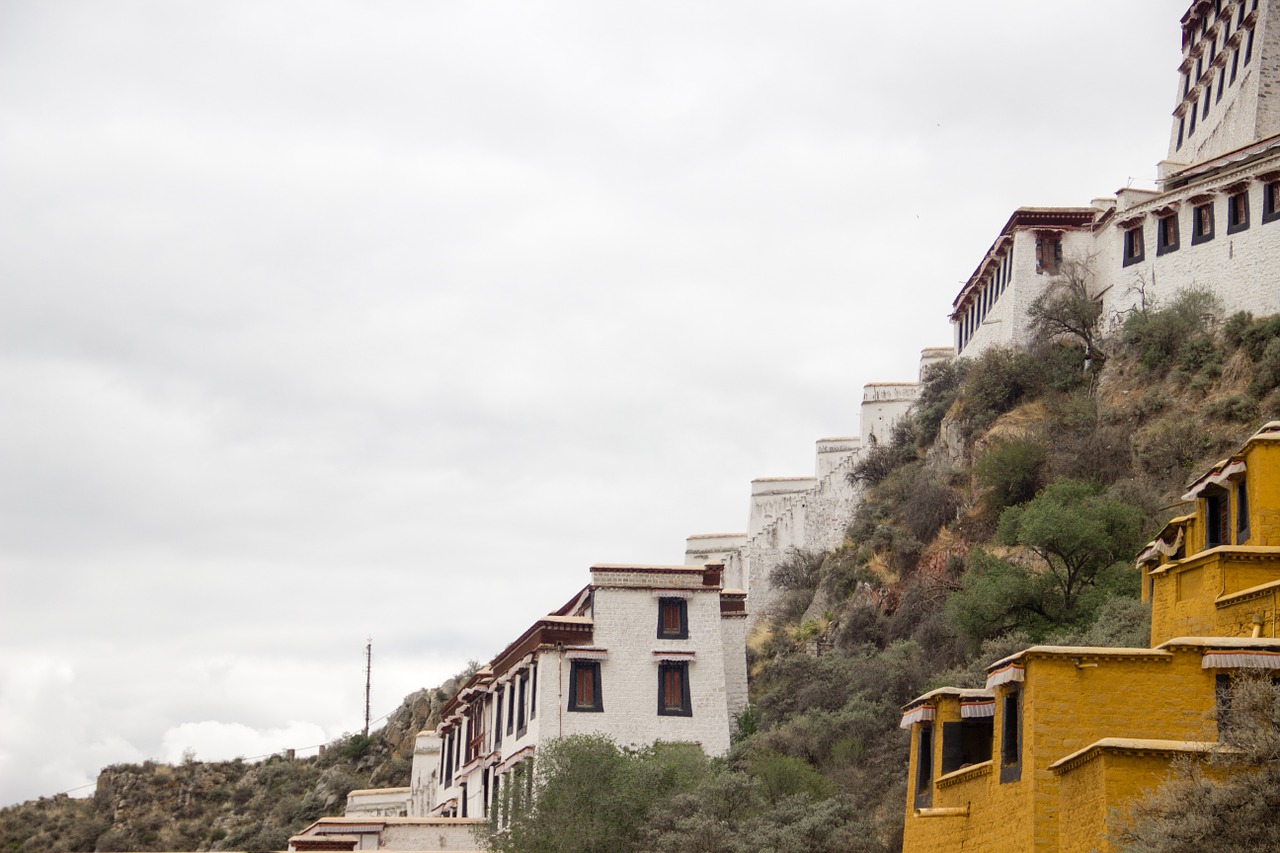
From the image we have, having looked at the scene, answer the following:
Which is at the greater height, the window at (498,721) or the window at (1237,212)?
the window at (1237,212)

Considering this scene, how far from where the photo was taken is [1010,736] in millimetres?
Answer: 25016

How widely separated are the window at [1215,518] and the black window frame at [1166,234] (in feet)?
95.3

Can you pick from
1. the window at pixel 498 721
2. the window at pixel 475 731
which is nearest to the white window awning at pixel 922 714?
the window at pixel 498 721

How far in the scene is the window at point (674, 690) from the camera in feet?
157

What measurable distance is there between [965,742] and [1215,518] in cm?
567

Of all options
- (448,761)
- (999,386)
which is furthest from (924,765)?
(999,386)

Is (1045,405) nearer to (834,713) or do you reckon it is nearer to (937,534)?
(937,534)

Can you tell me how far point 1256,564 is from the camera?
26.0 metres

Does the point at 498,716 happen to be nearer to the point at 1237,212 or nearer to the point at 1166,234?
the point at 1166,234

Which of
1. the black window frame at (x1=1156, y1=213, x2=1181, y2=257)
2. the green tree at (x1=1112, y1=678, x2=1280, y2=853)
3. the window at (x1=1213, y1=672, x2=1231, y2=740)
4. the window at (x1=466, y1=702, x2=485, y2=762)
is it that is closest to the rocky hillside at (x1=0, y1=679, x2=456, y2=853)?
the window at (x1=466, y1=702, x2=485, y2=762)

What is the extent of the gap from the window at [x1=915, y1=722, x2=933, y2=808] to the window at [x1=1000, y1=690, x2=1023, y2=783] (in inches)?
125

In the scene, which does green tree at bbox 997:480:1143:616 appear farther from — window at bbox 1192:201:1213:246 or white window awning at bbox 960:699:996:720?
white window awning at bbox 960:699:996:720

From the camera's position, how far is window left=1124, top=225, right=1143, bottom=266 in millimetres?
57594

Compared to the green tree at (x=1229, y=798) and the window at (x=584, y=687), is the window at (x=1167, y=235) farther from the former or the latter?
the green tree at (x=1229, y=798)
